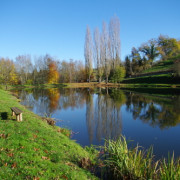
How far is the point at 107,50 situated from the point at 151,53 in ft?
88.5

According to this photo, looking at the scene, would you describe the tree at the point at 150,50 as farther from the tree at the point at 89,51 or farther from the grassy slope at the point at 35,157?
the grassy slope at the point at 35,157

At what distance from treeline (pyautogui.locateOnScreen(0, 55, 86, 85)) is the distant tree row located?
12102 mm

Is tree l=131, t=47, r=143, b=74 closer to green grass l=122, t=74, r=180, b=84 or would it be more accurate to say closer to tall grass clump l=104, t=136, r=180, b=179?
green grass l=122, t=74, r=180, b=84

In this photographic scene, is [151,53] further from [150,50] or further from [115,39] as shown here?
[115,39]

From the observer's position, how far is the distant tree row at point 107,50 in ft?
168

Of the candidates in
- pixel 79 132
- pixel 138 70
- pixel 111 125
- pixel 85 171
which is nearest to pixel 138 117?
pixel 111 125

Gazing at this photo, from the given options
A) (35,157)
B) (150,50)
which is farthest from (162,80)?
(35,157)

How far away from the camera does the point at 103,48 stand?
5422 centimetres

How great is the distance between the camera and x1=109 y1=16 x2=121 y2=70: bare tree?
51.2 m

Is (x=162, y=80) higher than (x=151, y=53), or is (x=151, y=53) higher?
(x=151, y=53)

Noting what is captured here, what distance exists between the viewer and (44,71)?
64.4 metres

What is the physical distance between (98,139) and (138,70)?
6101 cm

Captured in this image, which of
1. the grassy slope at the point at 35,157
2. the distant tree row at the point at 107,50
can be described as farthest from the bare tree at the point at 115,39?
the grassy slope at the point at 35,157

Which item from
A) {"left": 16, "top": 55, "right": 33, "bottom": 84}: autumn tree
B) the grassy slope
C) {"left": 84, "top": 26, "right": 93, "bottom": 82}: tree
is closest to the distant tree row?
{"left": 84, "top": 26, "right": 93, "bottom": 82}: tree
